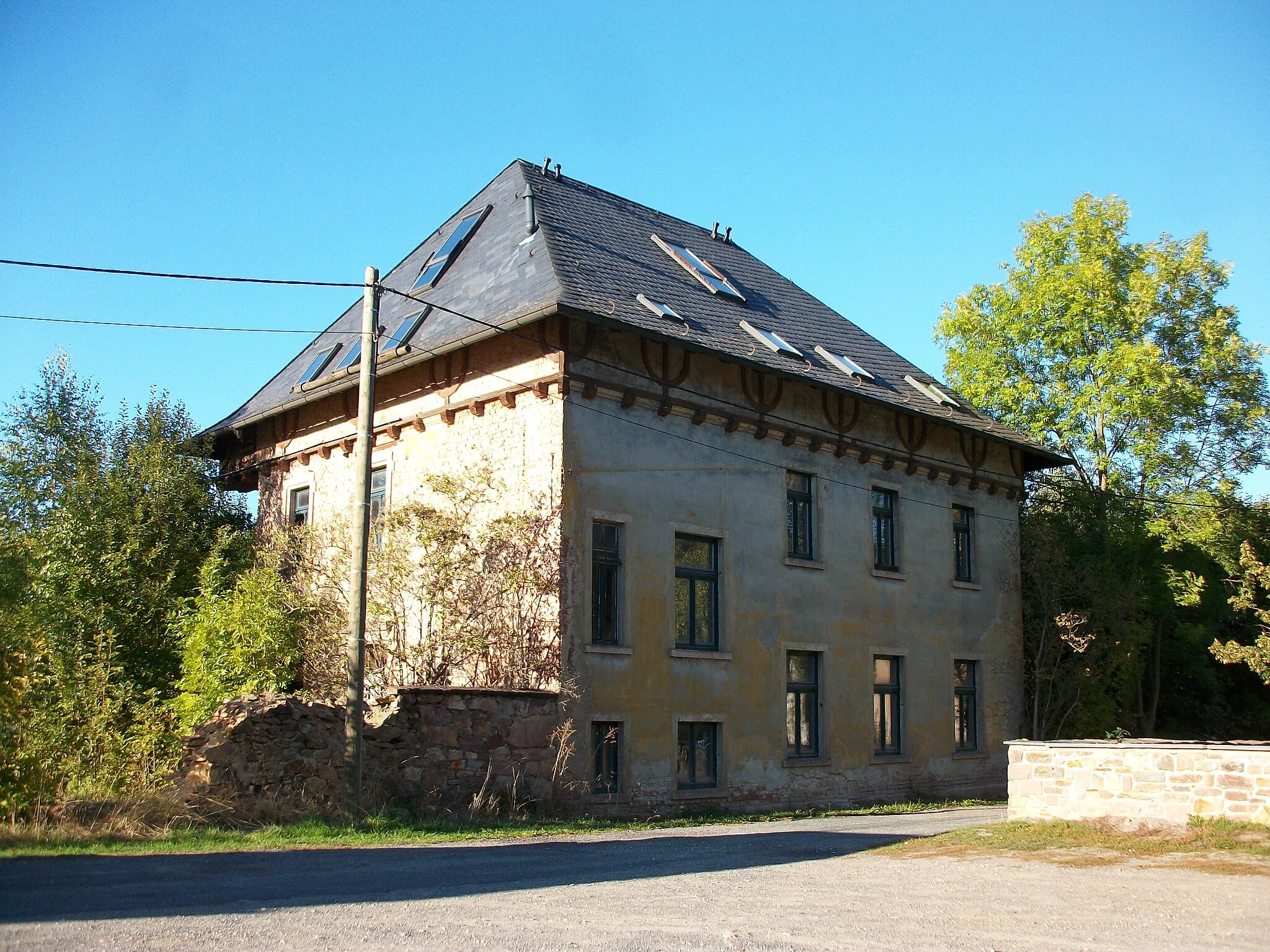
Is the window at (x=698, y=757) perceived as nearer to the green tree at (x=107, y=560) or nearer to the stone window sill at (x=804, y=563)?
the stone window sill at (x=804, y=563)

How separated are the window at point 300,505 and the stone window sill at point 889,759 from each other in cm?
1161

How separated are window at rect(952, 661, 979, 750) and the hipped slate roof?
4910mm

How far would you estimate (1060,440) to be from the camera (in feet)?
103

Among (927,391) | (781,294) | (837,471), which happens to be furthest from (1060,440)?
(837,471)

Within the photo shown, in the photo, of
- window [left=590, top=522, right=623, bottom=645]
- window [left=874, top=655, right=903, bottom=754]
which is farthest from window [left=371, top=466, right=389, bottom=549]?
window [left=874, top=655, right=903, bottom=754]

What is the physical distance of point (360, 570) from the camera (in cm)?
1334

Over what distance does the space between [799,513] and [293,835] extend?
37.1ft

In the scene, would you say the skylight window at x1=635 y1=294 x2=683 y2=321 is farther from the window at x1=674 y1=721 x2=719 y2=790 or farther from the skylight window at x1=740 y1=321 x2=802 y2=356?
the window at x1=674 y1=721 x2=719 y2=790

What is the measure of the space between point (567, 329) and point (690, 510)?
3.58 m

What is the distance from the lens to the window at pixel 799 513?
66.3ft

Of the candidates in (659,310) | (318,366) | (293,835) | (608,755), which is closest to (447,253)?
(318,366)

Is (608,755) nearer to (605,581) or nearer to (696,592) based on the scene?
(605,581)

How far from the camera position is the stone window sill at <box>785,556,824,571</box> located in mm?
A: 19706

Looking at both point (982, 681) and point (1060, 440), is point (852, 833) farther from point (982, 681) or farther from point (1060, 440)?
point (1060, 440)
